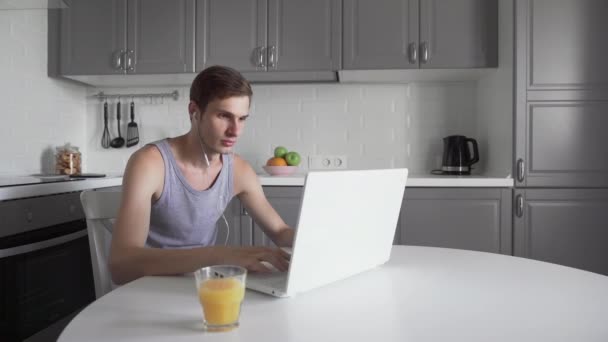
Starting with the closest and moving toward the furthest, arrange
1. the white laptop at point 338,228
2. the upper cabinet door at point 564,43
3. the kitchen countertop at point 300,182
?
1. the white laptop at point 338,228
2. the kitchen countertop at point 300,182
3. the upper cabinet door at point 564,43

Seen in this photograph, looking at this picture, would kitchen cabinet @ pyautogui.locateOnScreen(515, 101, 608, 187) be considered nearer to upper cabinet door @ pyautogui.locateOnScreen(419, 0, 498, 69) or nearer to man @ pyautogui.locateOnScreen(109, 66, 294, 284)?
→ upper cabinet door @ pyautogui.locateOnScreen(419, 0, 498, 69)

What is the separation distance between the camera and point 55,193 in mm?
2160

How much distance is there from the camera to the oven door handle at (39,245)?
190 centimetres

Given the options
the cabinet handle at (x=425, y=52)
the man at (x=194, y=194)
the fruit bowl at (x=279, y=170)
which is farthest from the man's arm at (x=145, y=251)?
the cabinet handle at (x=425, y=52)

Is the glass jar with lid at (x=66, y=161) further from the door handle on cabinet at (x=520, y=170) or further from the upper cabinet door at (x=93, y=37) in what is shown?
the door handle on cabinet at (x=520, y=170)

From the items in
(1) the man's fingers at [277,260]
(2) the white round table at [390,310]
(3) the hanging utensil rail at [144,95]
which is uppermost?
(3) the hanging utensil rail at [144,95]

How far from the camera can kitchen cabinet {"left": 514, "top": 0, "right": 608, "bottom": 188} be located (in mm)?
2428

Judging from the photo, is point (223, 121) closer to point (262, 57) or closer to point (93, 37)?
point (262, 57)

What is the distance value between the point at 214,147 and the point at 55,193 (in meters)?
1.11

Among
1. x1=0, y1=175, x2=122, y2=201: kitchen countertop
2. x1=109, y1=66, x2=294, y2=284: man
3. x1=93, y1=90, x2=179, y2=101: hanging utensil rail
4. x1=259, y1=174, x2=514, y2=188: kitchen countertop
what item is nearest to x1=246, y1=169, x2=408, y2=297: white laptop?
x1=109, y1=66, x2=294, y2=284: man

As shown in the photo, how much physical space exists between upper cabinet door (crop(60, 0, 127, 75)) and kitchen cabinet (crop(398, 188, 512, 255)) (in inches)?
69.5

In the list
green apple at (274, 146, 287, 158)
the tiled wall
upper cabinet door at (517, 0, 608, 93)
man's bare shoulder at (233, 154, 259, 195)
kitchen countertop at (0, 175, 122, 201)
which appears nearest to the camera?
man's bare shoulder at (233, 154, 259, 195)

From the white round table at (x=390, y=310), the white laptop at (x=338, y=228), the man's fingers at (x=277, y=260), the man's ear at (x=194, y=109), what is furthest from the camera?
the man's ear at (x=194, y=109)

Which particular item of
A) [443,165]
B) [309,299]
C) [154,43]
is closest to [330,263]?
[309,299]
